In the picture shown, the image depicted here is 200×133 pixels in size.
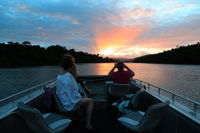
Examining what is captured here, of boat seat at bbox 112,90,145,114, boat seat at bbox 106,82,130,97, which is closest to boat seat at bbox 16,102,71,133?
boat seat at bbox 112,90,145,114

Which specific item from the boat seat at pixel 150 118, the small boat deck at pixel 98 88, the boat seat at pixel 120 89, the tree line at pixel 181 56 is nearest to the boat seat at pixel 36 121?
the boat seat at pixel 150 118

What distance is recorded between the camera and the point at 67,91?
2594 millimetres

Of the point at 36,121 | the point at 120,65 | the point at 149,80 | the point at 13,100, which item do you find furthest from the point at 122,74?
the point at 149,80

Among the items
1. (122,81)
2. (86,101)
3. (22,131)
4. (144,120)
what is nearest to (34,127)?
(22,131)

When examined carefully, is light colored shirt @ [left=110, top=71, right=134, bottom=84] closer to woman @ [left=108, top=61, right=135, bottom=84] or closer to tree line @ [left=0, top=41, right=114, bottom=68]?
woman @ [left=108, top=61, right=135, bottom=84]

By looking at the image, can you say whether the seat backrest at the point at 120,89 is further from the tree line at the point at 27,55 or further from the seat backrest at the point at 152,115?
the tree line at the point at 27,55

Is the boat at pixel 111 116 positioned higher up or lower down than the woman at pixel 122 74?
lower down

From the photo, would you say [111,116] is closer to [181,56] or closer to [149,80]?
[149,80]

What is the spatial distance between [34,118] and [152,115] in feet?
4.12

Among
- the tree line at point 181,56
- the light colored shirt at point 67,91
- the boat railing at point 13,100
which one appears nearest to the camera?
the boat railing at point 13,100

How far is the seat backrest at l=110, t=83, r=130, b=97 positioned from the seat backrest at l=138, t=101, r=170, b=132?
1833 millimetres

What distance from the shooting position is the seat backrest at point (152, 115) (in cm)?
194

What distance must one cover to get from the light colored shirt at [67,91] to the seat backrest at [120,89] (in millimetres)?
1455

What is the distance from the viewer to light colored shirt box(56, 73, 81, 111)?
101 inches
